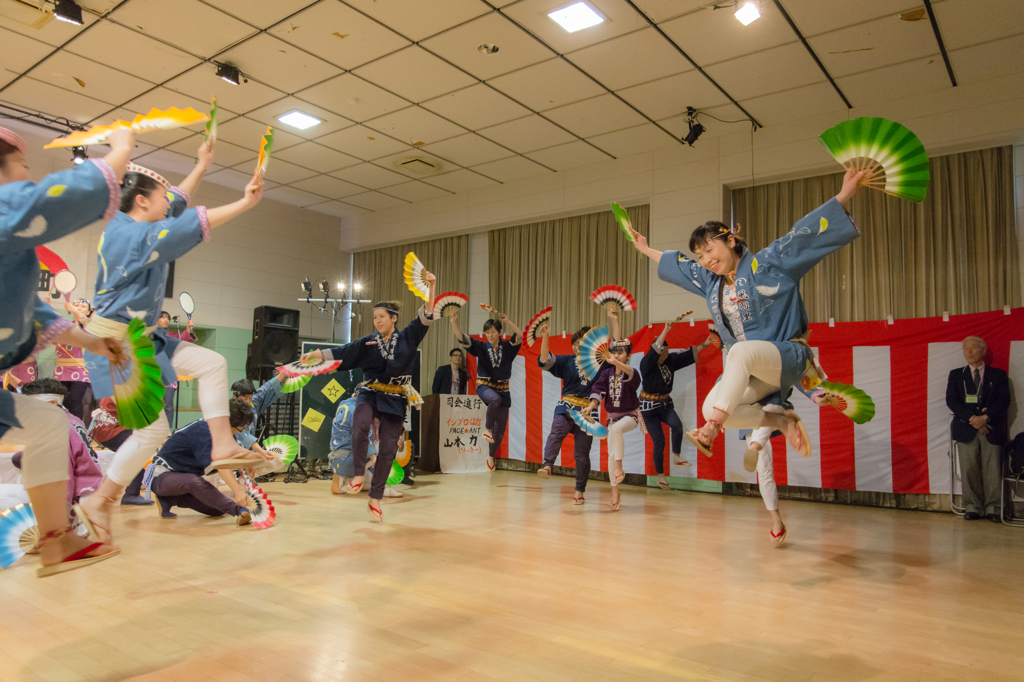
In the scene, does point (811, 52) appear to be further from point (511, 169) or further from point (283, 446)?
point (283, 446)

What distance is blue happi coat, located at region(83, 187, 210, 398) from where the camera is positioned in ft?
7.95

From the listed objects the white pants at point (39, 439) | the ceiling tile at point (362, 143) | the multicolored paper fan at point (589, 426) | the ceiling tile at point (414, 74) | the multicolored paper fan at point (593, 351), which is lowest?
Result: the multicolored paper fan at point (589, 426)

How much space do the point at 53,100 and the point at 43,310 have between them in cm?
624

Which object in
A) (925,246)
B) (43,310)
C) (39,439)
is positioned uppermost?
(925,246)

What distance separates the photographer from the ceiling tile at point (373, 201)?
375 inches

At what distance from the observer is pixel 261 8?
4.98 metres

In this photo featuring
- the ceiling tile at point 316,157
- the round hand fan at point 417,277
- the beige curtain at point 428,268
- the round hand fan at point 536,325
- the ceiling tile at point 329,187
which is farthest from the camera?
the beige curtain at point 428,268

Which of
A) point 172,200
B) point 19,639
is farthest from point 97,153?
point 19,639

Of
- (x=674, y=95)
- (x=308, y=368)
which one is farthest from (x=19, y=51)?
(x=674, y=95)

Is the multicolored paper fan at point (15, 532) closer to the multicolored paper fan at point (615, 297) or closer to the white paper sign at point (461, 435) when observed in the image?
the multicolored paper fan at point (615, 297)

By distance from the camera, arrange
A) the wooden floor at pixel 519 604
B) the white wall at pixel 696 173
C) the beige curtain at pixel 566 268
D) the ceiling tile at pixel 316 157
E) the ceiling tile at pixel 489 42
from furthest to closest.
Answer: the beige curtain at pixel 566 268
the ceiling tile at pixel 316 157
the white wall at pixel 696 173
the ceiling tile at pixel 489 42
the wooden floor at pixel 519 604

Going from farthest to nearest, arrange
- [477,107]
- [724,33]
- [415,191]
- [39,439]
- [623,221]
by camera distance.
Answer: [415,191] < [477,107] < [724,33] < [623,221] < [39,439]

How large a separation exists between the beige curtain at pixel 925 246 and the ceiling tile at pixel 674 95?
1360 millimetres

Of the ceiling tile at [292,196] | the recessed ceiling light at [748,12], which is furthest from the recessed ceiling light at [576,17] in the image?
the ceiling tile at [292,196]
